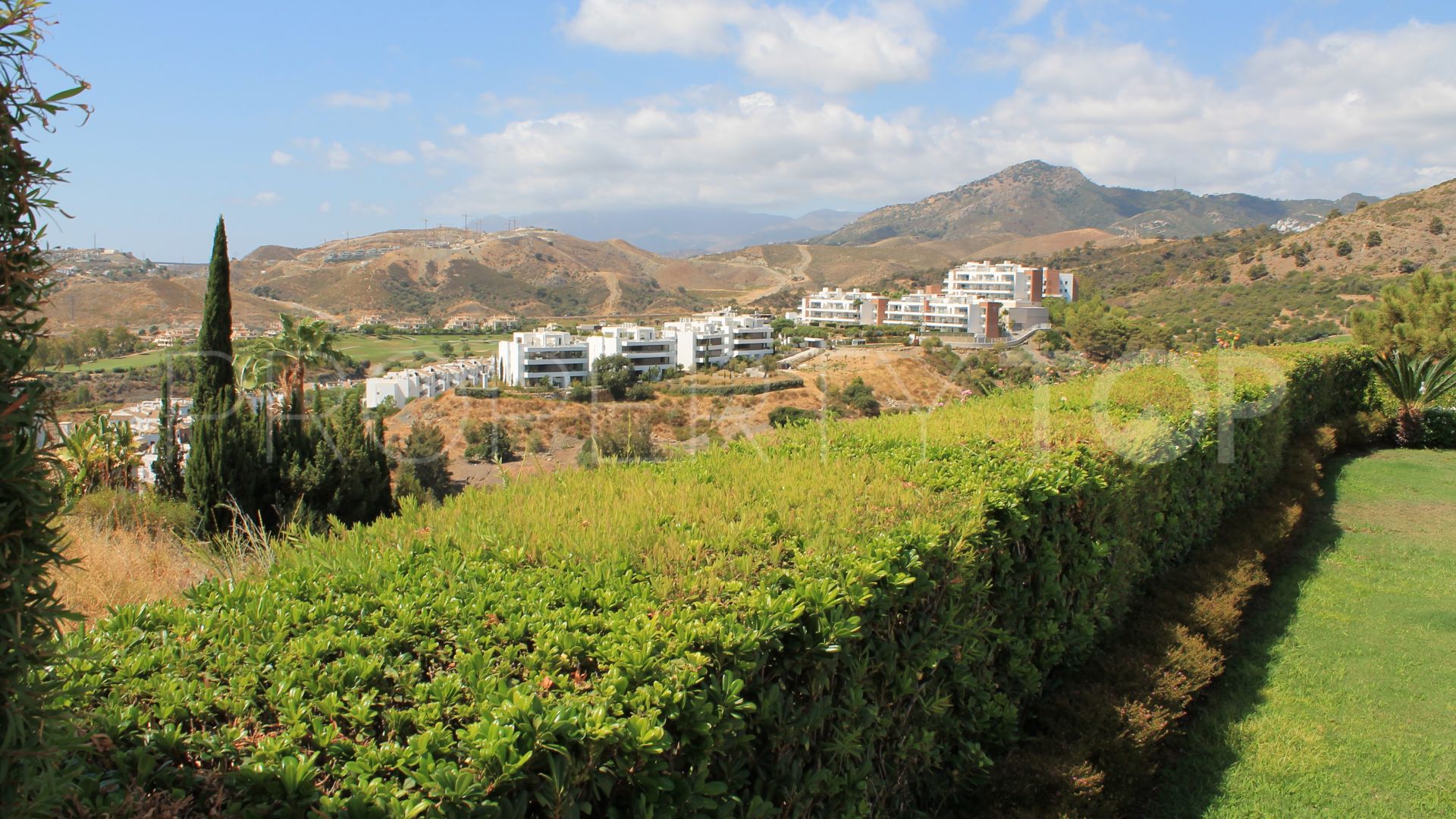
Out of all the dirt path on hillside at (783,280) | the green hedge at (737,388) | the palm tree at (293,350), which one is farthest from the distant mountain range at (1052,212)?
the palm tree at (293,350)

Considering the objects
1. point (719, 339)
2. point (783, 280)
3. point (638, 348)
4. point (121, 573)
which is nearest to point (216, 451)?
point (121, 573)

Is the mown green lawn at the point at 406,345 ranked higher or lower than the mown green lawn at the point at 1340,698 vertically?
higher

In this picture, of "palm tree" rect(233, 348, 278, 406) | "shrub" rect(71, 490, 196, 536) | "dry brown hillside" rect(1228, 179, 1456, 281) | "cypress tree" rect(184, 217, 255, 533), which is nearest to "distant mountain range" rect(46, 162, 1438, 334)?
"dry brown hillside" rect(1228, 179, 1456, 281)

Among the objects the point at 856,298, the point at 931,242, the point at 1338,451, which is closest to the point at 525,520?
the point at 1338,451

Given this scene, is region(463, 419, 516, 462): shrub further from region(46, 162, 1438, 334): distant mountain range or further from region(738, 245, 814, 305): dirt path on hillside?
region(738, 245, 814, 305): dirt path on hillside

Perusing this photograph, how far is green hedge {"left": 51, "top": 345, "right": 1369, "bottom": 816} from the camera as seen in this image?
161 cm

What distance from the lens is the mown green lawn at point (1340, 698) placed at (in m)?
3.67

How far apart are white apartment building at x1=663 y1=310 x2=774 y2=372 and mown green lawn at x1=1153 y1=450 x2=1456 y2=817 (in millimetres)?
55902

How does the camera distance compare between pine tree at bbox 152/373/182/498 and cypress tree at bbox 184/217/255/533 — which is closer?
cypress tree at bbox 184/217/255/533

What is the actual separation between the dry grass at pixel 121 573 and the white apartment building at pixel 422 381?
37.2 metres

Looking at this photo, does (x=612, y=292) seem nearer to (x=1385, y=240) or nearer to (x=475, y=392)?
(x=475, y=392)

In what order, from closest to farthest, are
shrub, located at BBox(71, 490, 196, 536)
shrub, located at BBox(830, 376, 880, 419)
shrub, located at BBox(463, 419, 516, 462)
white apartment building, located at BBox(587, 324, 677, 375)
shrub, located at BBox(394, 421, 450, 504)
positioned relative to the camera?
shrub, located at BBox(71, 490, 196, 536) → shrub, located at BBox(394, 421, 450, 504) → shrub, located at BBox(463, 419, 516, 462) → shrub, located at BBox(830, 376, 880, 419) → white apartment building, located at BBox(587, 324, 677, 375)

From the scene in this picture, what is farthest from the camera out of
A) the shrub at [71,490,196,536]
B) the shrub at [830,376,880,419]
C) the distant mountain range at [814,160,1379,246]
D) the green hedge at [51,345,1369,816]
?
A: the distant mountain range at [814,160,1379,246]

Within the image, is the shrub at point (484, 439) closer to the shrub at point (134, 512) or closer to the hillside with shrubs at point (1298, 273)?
the shrub at point (134, 512)
